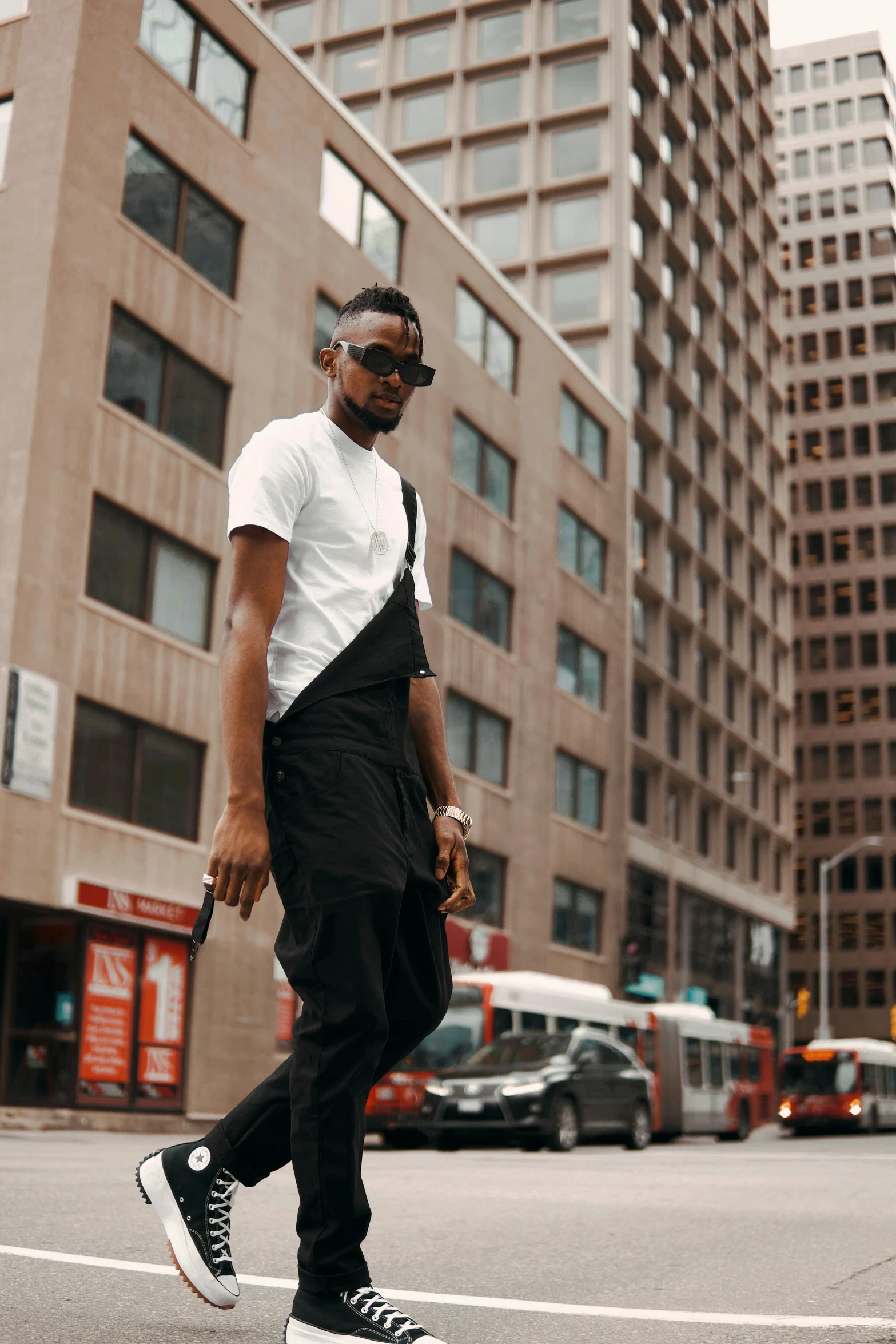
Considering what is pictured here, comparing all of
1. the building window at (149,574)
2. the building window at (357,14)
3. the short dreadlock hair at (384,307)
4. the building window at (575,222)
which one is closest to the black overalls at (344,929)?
the short dreadlock hair at (384,307)

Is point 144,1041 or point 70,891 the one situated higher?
point 70,891

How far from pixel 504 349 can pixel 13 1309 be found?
35.4 m

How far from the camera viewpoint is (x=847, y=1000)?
284 feet

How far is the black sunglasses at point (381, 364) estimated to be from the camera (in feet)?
12.2

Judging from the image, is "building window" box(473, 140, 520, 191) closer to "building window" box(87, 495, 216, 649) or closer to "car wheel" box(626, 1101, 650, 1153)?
"building window" box(87, 495, 216, 649)

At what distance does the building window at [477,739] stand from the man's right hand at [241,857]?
28557mm

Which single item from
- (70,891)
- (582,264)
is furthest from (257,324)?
(582,264)

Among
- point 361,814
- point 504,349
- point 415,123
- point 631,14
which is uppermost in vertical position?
point 631,14

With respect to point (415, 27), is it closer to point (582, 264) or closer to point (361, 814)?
point (582, 264)

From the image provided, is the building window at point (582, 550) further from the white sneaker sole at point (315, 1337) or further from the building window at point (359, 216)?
the white sneaker sole at point (315, 1337)

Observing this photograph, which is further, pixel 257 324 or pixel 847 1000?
pixel 847 1000

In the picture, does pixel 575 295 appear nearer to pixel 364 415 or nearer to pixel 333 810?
pixel 364 415

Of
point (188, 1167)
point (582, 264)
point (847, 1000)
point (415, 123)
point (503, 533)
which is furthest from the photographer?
point (847, 1000)

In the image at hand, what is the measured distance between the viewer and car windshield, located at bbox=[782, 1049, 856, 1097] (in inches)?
1507
